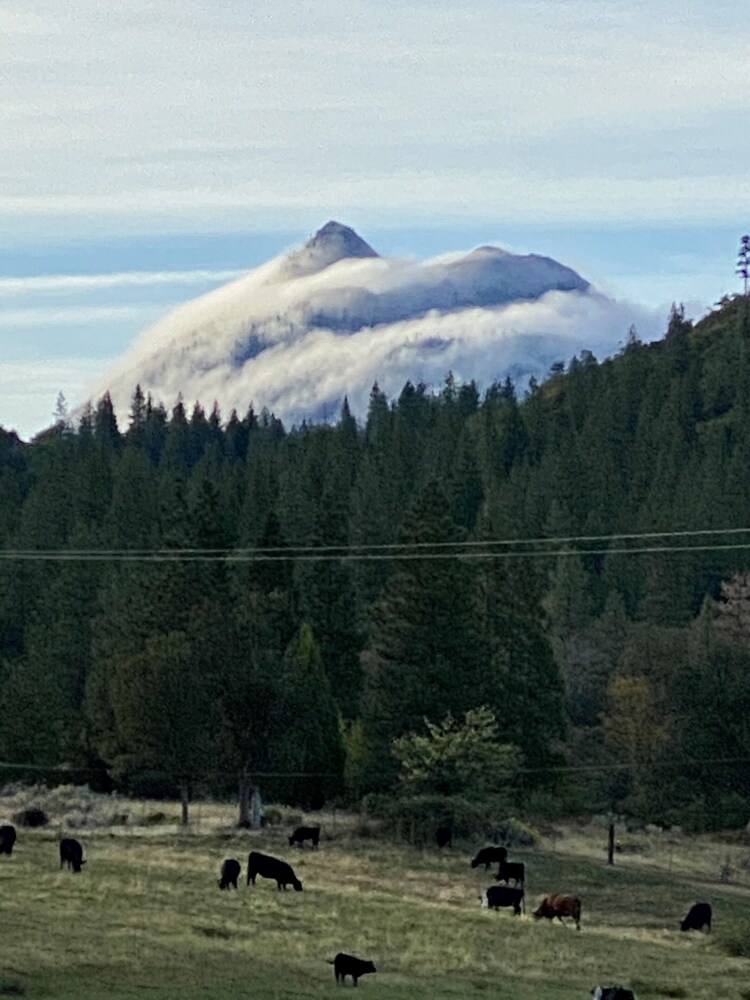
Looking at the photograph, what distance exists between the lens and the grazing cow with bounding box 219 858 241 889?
50.2 meters

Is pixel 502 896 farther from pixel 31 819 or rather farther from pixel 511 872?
pixel 31 819

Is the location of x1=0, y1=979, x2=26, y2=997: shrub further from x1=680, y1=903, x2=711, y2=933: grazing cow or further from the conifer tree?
the conifer tree

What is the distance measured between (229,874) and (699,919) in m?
13.2

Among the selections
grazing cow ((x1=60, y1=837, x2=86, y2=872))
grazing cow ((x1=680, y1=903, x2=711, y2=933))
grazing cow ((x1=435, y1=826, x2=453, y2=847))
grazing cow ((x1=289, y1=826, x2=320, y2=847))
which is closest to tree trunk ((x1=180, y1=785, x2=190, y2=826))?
grazing cow ((x1=289, y1=826, x2=320, y2=847))

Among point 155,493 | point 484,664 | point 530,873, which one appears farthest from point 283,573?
point 155,493

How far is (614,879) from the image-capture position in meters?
66.2

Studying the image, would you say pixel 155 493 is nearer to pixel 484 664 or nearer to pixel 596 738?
pixel 596 738

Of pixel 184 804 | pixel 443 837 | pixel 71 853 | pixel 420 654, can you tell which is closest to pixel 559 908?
pixel 71 853

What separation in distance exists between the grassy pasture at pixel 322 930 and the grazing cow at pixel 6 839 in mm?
456

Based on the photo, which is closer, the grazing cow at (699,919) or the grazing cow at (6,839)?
the grazing cow at (699,919)

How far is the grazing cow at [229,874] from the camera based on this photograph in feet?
165

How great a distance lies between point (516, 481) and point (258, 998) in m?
153

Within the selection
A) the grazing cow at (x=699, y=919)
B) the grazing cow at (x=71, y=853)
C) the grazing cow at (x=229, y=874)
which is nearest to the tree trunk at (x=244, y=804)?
the grazing cow at (x=71, y=853)

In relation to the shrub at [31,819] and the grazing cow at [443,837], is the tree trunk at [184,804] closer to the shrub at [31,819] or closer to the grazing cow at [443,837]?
the shrub at [31,819]
